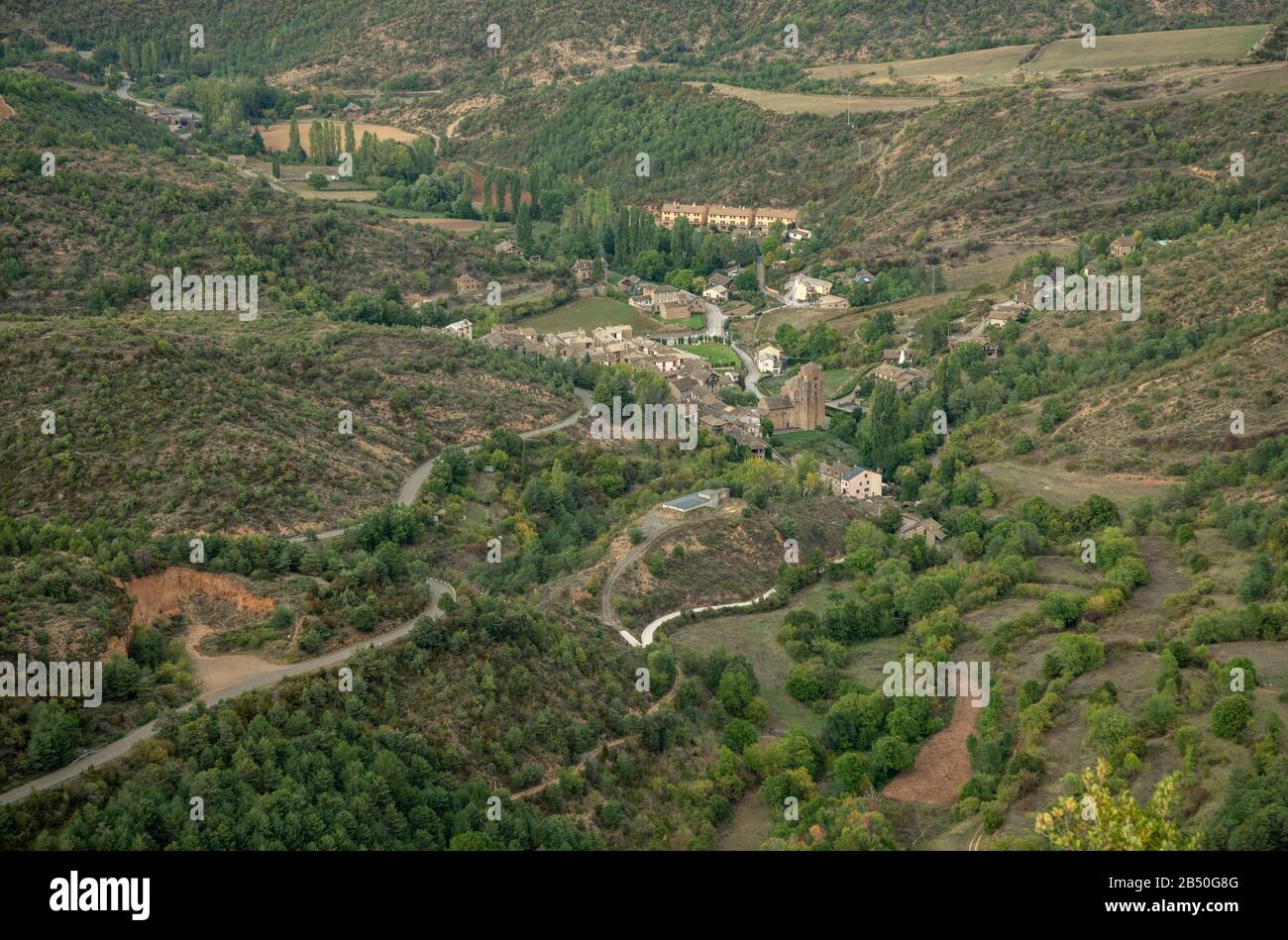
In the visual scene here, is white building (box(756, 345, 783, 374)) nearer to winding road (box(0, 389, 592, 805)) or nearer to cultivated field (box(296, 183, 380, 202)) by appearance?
cultivated field (box(296, 183, 380, 202))

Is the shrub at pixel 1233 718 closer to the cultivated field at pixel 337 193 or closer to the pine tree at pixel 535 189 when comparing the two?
the cultivated field at pixel 337 193

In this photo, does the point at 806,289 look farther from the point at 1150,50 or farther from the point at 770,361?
the point at 1150,50

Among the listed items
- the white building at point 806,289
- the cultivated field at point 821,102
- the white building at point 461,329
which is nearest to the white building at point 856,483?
the white building at point 461,329

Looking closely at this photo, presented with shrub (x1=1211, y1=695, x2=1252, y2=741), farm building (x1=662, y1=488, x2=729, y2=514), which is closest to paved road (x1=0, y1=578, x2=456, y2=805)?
farm building (x1=662, y1=488, x2=729, y2=514)

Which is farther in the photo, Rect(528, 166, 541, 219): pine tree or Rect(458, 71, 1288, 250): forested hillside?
Rect(528, 166, 541, 219): pine tree

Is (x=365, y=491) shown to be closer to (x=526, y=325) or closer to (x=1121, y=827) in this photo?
(x=526, y=325)
